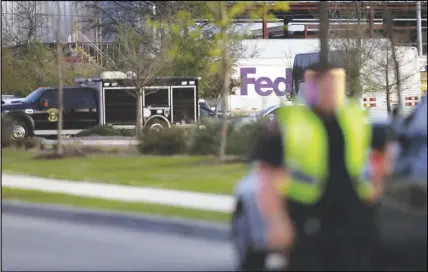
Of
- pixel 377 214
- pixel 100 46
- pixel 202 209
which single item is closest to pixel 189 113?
pixel 100 46

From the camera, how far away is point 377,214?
5.08 metres

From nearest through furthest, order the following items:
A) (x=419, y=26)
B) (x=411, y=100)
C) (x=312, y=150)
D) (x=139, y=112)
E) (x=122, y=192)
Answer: (x=312, y=150)
(x=122, y=192)
(x=411, y=100)
(x=419, y=26)
(x=139, y=112)

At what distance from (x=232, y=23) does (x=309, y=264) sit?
166cm

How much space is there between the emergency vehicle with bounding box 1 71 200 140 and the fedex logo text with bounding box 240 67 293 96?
0.37 metres

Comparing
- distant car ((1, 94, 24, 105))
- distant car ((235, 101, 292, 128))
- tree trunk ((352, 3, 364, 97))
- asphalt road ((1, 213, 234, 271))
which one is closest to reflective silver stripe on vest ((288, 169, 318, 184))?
distant car ((235, 101, 292, 128))

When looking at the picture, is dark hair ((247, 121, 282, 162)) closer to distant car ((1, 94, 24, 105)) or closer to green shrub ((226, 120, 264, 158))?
green shrub ((226, 120, 264, 158))

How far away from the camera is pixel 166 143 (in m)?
5.73

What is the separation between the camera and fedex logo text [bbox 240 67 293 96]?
5992 millimetres

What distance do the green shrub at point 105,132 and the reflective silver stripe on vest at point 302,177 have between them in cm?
192

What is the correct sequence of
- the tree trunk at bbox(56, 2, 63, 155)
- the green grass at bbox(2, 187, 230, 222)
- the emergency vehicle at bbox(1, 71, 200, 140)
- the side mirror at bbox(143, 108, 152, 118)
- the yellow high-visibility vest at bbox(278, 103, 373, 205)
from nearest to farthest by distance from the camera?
the yellow high-visibility vest at bbox(278, 103, 373, 205) → the green grass at bbox(2, 187, 230, 222) → the tree trunk at bbox(56, 2, 63, 155) → the emergency vehicle at bbox(1, 71, 200, 140) → the side mirror at bbox(143, 108, 152, 118)

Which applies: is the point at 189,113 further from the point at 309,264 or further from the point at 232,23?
the point at 309,264

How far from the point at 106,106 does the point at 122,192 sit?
1177 millimetres

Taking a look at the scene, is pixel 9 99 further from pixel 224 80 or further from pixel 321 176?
pixel 321 176

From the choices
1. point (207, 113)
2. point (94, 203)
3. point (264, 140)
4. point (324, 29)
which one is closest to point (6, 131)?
point (94, 203)
